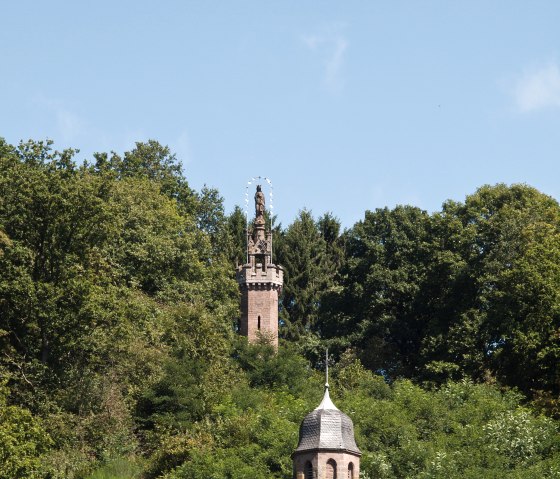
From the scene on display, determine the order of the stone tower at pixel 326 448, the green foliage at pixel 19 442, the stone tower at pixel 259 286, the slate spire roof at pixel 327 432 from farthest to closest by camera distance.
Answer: the stone tower at pixel 259 286
the green foliage at pixel 19 442
the slate spire roof at pixel 327 432
the stone tower at pixel 326 448

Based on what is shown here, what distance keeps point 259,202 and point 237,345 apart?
12830mm

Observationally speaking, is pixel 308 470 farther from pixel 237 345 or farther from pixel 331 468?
pixel 237 345

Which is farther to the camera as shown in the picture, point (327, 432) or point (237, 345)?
point (237, 345)

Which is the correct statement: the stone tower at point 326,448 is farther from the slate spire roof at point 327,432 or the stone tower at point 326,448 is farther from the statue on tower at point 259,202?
the statue on tower at point 259,202

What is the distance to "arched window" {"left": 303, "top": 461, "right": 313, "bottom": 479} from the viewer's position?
54594mm

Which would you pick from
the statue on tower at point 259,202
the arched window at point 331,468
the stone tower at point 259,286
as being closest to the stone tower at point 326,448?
the arched window at point 331,468

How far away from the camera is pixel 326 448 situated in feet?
178

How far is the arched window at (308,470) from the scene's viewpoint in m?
54.6

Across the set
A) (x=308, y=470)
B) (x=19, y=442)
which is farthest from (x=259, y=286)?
(x=308, y=470)

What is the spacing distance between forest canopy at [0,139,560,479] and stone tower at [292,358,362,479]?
22.2ft

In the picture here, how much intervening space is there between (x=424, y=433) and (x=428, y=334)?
14778 millimetres

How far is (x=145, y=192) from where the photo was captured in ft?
289

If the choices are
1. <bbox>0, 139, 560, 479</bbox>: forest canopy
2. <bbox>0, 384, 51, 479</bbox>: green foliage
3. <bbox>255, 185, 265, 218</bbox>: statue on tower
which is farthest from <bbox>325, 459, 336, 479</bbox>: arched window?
<bbox>255, 185, 265, 218</bbox>: statue on tower

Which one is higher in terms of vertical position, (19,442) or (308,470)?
(19,442)
